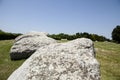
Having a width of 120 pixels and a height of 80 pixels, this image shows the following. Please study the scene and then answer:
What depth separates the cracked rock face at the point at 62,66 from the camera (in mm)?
7734

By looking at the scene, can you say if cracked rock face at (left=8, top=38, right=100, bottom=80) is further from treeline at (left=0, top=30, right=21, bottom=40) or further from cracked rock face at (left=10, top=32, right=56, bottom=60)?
treeline at (left=0, top=30, right=21, bottom=40)

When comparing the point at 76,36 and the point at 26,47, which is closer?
the point at 26,47

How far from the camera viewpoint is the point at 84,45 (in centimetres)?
965

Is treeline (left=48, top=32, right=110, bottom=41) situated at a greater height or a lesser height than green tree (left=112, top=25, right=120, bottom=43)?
lesser

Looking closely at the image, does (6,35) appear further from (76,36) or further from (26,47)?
(26,47)

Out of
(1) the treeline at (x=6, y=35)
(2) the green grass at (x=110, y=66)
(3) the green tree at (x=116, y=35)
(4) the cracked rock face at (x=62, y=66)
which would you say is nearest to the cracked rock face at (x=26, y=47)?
(2) the green grass at (x=110, y=66)

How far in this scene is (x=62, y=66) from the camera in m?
8.01

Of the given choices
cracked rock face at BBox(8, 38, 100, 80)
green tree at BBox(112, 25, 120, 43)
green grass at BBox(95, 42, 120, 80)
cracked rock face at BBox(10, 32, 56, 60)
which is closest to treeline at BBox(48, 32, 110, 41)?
green grass at BBox(95, 42, 120, 80)

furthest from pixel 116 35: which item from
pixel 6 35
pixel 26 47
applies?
pixel 26 47

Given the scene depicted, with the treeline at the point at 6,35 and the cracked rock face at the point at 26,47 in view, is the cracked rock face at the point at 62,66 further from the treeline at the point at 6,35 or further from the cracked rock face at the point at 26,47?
the treeline at the point at 6,35

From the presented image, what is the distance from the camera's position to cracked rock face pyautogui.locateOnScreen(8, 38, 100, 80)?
773cm

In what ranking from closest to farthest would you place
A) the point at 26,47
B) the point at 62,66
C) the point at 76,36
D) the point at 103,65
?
the point at 62,66, the point at 26,47, the point at 103,65, the point at 76,36

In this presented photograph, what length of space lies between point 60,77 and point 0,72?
9252 mm

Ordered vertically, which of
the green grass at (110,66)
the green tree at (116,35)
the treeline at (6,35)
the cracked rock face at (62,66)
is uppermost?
the green tree at (116,35)
